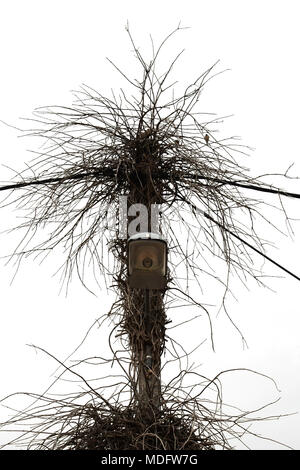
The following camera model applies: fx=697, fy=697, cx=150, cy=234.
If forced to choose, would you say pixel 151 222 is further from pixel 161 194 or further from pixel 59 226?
pixel 59 226

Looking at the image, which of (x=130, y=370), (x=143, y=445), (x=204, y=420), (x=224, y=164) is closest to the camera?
(x=143, y=445)

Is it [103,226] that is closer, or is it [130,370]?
[130,370]

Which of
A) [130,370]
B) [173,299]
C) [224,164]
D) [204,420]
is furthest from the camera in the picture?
[224,164]

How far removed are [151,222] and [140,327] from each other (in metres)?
0.32

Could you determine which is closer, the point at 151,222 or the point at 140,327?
the point at 140,327

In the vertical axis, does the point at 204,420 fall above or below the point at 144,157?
below

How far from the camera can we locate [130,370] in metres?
1.78

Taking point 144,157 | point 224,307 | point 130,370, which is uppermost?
point 144,157

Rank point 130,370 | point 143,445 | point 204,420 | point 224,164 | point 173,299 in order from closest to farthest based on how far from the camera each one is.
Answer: point 143,445, point 204,420, point 130,370, point 173,299, point 224,164

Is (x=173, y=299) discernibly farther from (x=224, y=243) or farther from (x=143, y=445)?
(x=143, y=445)

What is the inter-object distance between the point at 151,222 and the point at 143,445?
2.16ft
